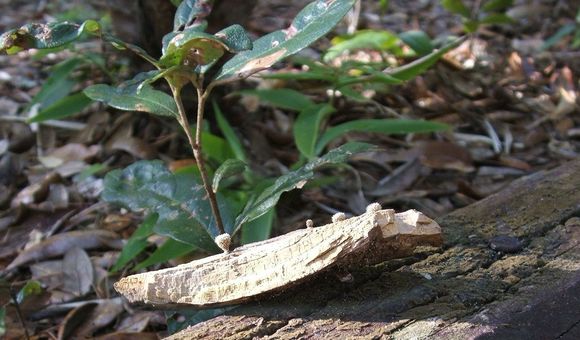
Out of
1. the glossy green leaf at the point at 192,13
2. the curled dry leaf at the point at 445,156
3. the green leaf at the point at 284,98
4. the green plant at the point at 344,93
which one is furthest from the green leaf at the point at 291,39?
the curled dry leaf at the point at 445,156

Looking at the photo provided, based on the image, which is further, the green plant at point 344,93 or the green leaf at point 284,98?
the green leaf at point 284,98

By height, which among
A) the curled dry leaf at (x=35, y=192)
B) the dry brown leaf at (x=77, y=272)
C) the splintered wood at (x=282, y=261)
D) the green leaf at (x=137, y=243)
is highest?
the splintered wood at (x=282, y=261)

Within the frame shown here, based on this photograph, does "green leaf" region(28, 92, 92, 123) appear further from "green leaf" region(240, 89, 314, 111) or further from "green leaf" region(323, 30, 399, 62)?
"green leaf" region(323, 30, 399, 62)

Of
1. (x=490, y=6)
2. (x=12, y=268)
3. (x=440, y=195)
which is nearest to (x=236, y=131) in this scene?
(x=440, y=195)

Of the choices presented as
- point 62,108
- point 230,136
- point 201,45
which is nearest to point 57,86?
point 62,108

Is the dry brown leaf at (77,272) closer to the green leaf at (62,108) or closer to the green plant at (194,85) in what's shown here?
the green plant at (194,85)

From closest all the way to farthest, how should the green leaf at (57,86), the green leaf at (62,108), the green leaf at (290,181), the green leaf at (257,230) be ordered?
1. the green leaf at (290,181)
2. the green leaf at (257,230)
3. the green leaf at (62,108)
4. the green leaf at (57,86)
